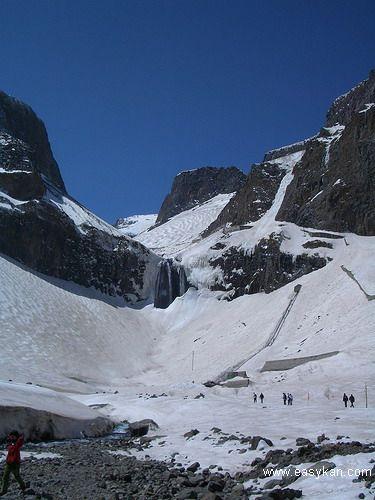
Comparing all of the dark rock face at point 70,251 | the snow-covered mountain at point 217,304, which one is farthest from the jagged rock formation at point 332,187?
the dark rock face at point 70,251

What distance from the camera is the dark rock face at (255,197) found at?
293ft

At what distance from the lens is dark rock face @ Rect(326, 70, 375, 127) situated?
11019 centimetres

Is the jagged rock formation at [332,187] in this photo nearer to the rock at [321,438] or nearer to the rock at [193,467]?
the rock at [321,438]

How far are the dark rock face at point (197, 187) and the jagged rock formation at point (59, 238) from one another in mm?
72553

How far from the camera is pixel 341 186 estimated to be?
70.9 meters

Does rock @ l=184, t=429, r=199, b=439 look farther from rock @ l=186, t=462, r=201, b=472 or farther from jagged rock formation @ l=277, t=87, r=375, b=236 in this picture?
jagged rock formation @ l=277, t=87, r=375, b=236

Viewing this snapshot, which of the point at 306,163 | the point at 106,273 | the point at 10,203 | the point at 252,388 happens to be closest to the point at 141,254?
the point at 106,273

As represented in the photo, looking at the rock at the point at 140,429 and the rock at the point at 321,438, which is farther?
the rock at the point at 140,429

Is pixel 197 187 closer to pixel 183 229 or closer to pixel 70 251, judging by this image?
pixel 183 229

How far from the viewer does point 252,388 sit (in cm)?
3644

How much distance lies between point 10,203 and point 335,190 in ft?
147

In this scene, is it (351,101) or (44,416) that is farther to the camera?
(351,101)

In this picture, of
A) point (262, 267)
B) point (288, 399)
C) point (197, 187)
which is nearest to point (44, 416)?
point (288, 399)

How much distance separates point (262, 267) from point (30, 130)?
59365mm
